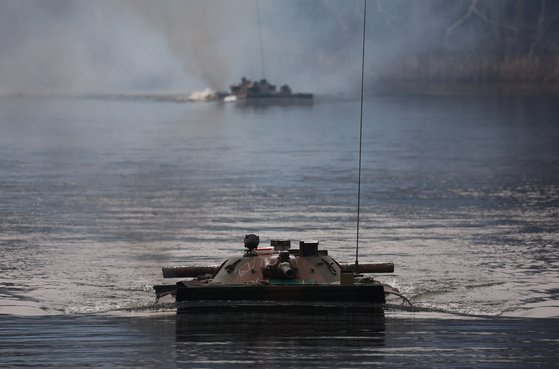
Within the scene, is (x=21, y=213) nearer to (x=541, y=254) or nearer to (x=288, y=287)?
(x=541, y=254)

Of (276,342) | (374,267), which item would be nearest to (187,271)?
(374,267)

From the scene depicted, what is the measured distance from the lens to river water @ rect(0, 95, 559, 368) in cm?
3178

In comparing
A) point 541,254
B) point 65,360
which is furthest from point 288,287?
point 541,254

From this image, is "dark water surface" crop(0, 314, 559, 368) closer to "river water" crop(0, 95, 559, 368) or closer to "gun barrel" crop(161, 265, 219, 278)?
"river water" crop(0, 95, 559, 368)

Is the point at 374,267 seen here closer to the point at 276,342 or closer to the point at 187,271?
the point at 187,271

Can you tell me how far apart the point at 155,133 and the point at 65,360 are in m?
69.0

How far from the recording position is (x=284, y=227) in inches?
2083

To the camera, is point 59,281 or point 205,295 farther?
point 59,281

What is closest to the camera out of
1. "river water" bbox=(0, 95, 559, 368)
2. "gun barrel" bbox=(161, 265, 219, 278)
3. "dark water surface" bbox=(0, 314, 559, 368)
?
"dark water surface" bbox=(0, 314, 559, 368)

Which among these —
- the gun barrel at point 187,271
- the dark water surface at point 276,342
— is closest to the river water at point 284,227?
the dark water surface at point 276,342

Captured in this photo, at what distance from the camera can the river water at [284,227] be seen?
31781 millimetres

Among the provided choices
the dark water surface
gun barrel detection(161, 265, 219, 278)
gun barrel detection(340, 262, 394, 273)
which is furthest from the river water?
gun barrel detection(340, 262, 394, 273)

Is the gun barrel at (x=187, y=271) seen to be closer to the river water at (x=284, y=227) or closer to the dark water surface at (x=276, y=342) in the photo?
the river water at (x=284, y=227)

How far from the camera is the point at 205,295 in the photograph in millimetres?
34625
